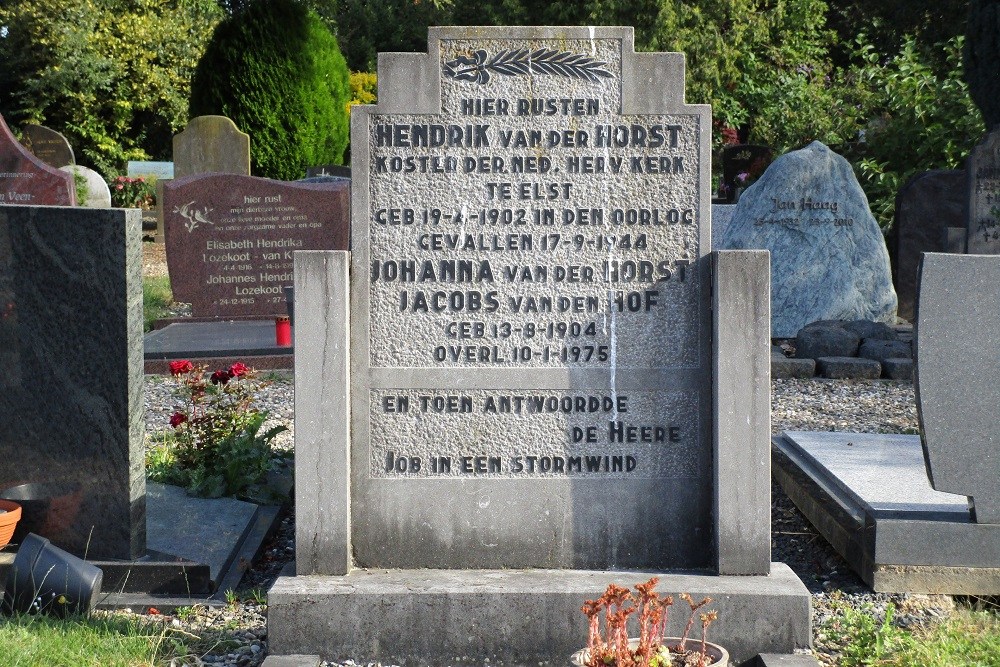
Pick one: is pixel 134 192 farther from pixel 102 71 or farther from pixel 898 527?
pixel 898 527

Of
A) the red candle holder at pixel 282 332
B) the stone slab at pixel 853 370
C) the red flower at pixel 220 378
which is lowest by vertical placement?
the stone slab at pixel 853 370

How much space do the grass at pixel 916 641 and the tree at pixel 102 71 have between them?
88.6 ft

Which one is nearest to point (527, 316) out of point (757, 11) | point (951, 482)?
point (951, 482)

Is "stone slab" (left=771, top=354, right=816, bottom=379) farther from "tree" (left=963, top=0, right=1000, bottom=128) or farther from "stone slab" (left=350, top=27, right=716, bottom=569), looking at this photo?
"stone slab" (left=350, top=27, right=716, bottom=569)

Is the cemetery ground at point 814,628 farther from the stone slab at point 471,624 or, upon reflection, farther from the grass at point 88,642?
the stone slab at point 471,624

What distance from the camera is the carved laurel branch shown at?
13.1 feet

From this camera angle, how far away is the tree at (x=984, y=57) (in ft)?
43.8

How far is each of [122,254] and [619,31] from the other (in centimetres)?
195

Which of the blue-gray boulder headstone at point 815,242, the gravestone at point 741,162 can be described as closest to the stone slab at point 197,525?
the blue-gray boulder headstone at point 815,242

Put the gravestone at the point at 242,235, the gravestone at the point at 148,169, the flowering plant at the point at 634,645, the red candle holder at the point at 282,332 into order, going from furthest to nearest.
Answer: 1. the gravestone at the point at 148,169
2. the gravestone at the point at 242,235
3. the red candle holder at the point at 282,332
4. the flowering plant at the point at 634,645

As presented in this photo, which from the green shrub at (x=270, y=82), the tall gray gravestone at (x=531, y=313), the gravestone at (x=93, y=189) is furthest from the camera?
the green shrub at (x=270, y=82)

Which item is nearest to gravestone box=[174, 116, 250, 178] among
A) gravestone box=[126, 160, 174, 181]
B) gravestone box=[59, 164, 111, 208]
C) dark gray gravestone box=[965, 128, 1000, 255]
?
gravestone box=[59, 164, 111, 208]

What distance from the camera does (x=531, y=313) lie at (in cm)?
402

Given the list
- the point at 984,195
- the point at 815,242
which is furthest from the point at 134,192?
the point at 984,195
